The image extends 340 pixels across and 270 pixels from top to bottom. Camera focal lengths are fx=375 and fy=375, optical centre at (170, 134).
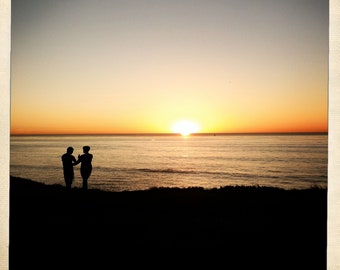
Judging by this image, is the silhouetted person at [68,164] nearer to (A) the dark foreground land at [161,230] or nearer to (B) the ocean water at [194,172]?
(A) the dark foreground land at [161,230]

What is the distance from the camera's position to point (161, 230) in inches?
113

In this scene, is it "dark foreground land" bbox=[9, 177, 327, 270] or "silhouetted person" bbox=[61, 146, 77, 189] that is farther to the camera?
"silhouetted person" bbox=[61, 146, 77, 189]

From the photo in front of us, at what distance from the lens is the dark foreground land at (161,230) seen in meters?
2.32

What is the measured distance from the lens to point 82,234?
277 centimetres

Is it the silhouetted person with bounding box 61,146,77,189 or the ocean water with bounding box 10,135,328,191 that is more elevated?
the silhouetted person with bounding box 61,146,77,189

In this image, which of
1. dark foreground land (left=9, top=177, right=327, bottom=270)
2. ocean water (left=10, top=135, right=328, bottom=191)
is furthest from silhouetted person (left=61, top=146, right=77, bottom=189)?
ocean water (left=10, top=135, right=328, bottom=191)

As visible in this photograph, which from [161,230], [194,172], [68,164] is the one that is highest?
[68,164]

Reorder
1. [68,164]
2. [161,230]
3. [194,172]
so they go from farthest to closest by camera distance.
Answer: [194,172] < [68,164] < [161,230]

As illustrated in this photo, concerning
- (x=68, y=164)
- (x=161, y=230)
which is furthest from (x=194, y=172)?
(x=161, y=230)

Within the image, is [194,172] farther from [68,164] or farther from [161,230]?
[161,230]

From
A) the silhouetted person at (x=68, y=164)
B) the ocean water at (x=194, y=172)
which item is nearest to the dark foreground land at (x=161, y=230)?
the silhouetted person at (x=68, y=164)

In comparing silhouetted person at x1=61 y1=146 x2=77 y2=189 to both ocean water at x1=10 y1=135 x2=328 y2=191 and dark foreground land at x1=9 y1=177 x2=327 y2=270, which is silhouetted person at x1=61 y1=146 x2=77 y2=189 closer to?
dark foreground land at x1=9 y1=177 x2=327 y2=270

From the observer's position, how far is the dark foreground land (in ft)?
7.60

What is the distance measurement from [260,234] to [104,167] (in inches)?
574
